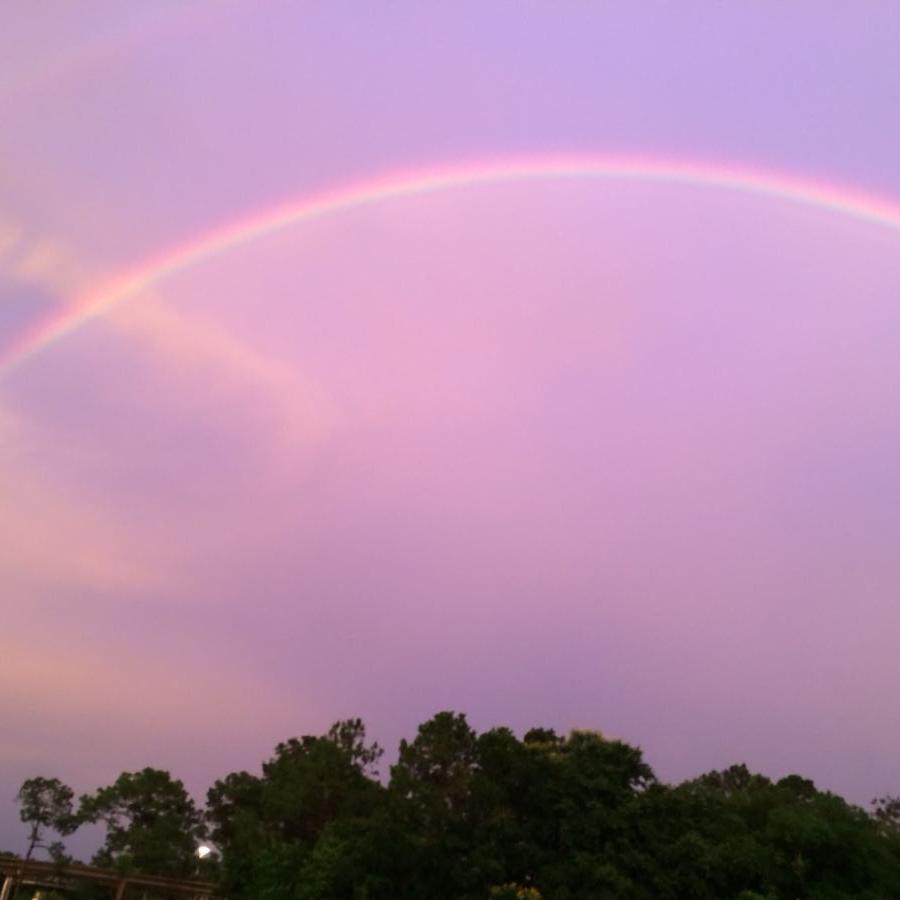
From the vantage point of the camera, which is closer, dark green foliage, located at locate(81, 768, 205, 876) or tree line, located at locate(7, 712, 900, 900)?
tree line, located at locate(7, 712, 900, 900)

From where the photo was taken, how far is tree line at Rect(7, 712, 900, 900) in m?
32.1

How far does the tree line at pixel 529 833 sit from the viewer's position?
32.1m

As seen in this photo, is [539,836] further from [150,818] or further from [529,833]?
[150,818]

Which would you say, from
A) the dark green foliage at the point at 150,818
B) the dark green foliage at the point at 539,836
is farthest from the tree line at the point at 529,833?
the dark green foliage at the point at 150,818

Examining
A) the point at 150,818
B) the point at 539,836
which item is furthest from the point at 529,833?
the point at 150,818

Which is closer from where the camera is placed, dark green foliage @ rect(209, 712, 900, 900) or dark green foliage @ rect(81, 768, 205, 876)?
dark green foliage @ rect(209, 712, 900, 900)

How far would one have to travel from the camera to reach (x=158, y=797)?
192 feet

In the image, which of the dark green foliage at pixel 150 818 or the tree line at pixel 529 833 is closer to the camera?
the tree line at pixel 529 833

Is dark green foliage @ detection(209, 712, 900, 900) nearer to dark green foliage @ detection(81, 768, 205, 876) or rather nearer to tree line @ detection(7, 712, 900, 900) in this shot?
tree line @ detection(7, 712, 900, 900)

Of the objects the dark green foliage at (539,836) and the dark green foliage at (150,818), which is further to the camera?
the dark green foliage at (150,818)

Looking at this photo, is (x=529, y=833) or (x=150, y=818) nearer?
(x=529, y=833)

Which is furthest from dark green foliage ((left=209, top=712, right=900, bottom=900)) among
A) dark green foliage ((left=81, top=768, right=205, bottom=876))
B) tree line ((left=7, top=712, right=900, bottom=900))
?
dark green foliage ((left=81, top=768, right=205, bottom=876))

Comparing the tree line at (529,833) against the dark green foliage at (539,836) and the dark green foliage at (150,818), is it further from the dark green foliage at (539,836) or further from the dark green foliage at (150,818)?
the dark green foliage at (150,818)

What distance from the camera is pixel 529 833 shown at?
110 ft
